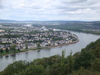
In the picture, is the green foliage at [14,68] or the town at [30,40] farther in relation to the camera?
the town at [30,40]

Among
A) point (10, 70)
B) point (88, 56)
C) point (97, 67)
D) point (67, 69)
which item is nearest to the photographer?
point (97, 67)

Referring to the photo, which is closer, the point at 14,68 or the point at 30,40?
the point at 14,68

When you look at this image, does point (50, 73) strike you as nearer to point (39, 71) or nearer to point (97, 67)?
point (39, 71)

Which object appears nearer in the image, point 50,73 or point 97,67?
point 97,67

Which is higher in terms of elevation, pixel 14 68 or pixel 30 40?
pixel 14 68

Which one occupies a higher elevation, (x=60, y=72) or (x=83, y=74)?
(x=83, y=74)

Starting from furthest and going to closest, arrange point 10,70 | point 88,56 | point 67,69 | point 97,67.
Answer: point 10,70
point 88,56
point 67,69
point 97,67

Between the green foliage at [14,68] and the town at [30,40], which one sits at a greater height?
the green foliage at [14,68]

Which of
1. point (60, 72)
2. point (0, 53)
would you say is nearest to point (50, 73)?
point (60, 72)

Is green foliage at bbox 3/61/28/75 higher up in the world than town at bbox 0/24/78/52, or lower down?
higher up

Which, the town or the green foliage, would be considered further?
the town

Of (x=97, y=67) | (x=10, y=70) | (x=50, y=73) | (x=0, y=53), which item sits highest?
(x=97, y=67)
